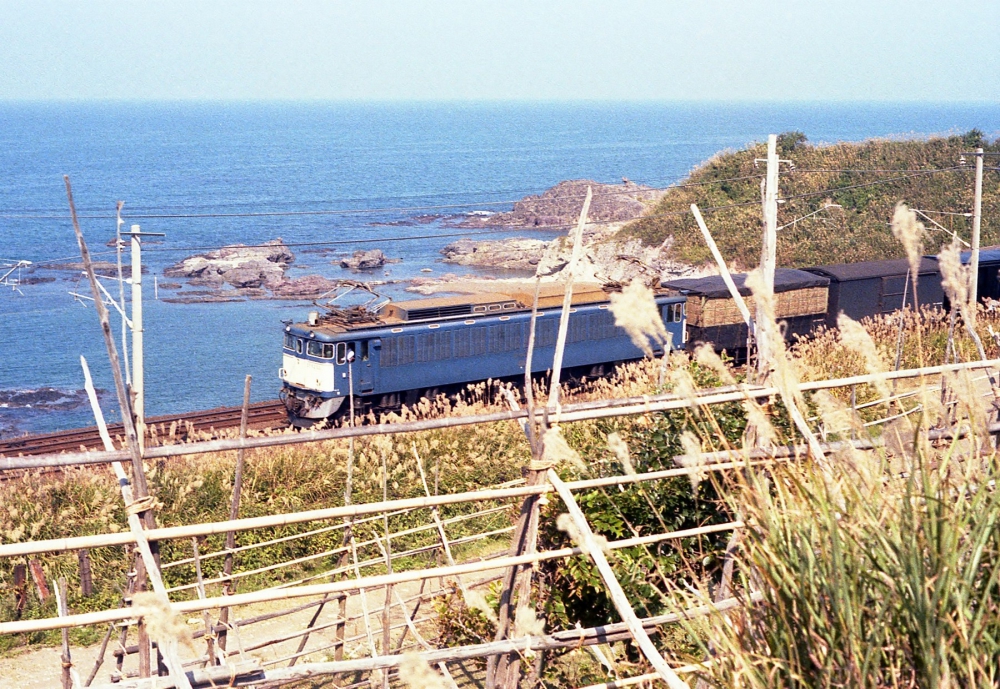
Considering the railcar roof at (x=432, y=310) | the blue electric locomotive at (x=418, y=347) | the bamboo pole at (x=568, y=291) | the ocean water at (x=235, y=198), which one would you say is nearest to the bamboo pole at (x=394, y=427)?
the bamboo pole at (x=568, y=291)

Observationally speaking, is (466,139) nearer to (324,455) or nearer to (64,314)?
(64,314)

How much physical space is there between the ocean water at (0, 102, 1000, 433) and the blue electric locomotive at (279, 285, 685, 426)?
22.4 ft

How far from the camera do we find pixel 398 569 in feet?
27.9

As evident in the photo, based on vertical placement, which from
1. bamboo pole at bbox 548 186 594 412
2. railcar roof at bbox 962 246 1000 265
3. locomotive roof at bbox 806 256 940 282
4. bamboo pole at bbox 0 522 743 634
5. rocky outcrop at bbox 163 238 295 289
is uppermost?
bamboo pole at bbox 548 186 594 412

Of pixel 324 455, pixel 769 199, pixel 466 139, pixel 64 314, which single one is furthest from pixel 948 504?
pixel 466 139

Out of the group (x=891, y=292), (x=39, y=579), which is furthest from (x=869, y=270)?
(x=39, y=579)

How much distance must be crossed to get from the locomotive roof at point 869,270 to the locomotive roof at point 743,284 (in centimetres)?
40

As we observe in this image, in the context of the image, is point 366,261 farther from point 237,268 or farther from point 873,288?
point 873,288

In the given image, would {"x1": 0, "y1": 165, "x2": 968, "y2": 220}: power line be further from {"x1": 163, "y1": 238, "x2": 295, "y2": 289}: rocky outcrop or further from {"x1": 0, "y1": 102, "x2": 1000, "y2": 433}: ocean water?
{"x1": 163, "y1": 238, "x2": 295, "y2": 289}: rocky outcrop

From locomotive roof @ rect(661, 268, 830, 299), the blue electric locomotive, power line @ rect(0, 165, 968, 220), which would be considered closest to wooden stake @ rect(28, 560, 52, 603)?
the blue electric locomotive

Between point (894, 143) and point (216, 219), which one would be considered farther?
point (216, 219)

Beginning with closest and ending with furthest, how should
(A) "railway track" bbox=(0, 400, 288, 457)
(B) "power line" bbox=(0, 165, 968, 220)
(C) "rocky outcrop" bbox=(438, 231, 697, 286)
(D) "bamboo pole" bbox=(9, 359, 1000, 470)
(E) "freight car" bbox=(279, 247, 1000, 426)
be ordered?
(D) "bamboo pole" bbox=(9, 359, 1000, 470), (A) "railway track" bbox=(0, 400, 288, 457), (E) "freight car" bbox=(279, 247, 1000, 426), (B) "power line" bbox=(0, 165, 968, 220), (C) "rocky outcrop" bbox=(438, 231, 697, 286)

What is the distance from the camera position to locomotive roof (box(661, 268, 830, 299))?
59.8 feet

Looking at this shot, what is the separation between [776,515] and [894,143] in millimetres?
39090
